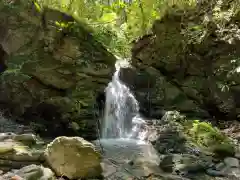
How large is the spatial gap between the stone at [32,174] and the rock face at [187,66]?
7.02 m

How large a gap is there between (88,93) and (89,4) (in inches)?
128

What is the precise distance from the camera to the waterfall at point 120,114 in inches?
376

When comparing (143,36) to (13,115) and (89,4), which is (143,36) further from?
(13,115)

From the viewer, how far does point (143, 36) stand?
1097 cm

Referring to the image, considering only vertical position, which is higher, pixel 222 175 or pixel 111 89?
pixel 111 89

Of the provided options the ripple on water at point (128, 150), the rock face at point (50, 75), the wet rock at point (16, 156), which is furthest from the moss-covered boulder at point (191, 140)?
the wet rock at point (16, 156)

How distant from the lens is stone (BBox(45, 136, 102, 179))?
452 cm

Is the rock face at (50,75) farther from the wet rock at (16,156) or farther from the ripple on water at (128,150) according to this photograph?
the wet rock at (16,156)

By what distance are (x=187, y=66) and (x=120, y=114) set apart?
3.41 m

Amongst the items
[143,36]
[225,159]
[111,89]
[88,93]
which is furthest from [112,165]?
[143,36]

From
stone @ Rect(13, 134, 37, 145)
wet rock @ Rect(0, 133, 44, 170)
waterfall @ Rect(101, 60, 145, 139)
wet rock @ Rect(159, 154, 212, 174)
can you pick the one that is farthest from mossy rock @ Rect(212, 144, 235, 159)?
stone @ Rect(13, 134, 37, 145)

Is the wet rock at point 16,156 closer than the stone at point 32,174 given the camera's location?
No

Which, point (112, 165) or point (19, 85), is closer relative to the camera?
point (112, 165)

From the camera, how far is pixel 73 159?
15.1 ft
